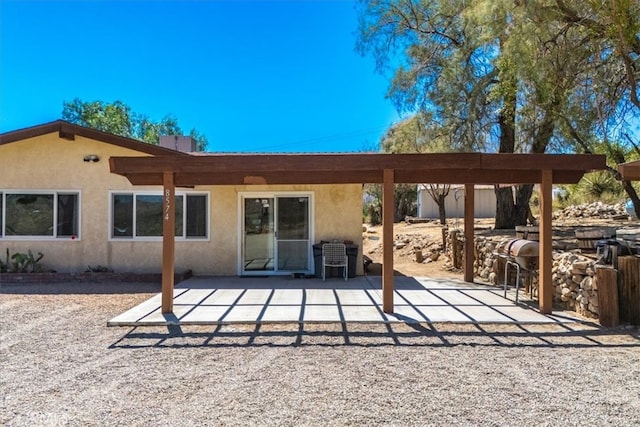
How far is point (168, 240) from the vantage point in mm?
6703

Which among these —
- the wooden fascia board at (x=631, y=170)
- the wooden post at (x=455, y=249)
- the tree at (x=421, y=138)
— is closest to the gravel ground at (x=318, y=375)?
the wooden fascia board at (x=631, y=170)

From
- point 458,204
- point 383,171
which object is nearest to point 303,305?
point 383,171

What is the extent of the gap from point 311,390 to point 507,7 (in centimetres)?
883

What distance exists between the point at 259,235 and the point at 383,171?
5039mm

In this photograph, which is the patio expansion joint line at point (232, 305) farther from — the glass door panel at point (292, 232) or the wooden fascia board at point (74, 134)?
the wooden fascia board at point (74, 134)

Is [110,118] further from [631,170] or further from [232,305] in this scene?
[631,170]

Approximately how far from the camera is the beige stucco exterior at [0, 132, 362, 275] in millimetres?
10641

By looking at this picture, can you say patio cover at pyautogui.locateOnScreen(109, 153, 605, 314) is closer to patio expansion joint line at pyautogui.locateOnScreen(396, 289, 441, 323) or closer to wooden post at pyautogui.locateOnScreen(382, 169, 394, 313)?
wooden post at pyautogui.locateOnScreen(382, 169, 394, 313)

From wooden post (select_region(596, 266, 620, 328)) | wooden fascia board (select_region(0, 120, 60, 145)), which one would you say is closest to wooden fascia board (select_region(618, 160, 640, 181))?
wooden post (select_region(596, 266, 620, 328))

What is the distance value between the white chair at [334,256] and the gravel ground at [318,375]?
4063mm

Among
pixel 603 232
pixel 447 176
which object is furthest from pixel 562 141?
pixel 447 176

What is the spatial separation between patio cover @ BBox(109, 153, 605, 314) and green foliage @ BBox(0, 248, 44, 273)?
502 centimetres

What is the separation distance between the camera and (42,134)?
10.3 m

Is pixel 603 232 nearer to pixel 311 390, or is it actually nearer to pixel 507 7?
pixel 507 7
